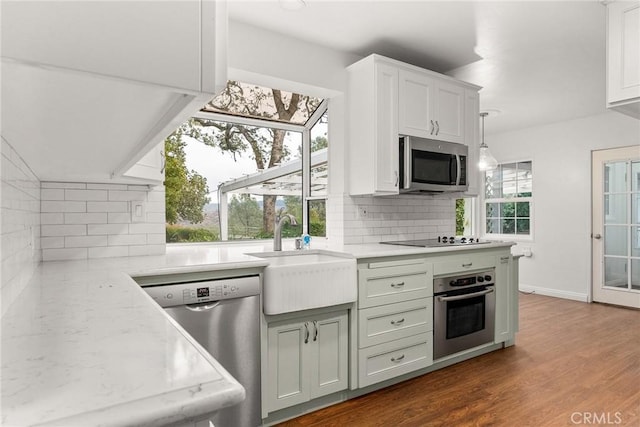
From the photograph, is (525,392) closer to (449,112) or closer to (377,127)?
(377,127)

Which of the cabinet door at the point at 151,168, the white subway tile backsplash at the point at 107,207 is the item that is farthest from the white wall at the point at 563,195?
the white subway tile backsplash at the point at 107,207

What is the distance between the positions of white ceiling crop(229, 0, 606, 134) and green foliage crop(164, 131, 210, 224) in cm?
105

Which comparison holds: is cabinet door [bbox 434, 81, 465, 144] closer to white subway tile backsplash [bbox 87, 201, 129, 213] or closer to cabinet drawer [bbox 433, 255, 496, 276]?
cabinet drawer [bbox 433, 255, 496, 276]

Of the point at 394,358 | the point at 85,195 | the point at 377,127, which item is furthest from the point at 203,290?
the point at 377,127

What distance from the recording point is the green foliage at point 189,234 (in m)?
2.91

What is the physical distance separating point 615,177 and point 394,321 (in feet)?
13.3

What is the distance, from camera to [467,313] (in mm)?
3035

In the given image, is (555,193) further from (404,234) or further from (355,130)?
(355,130)

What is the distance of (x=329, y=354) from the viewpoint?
2.36 m

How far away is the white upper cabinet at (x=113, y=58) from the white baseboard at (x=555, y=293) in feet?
19.2

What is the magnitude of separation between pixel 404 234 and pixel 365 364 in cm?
144

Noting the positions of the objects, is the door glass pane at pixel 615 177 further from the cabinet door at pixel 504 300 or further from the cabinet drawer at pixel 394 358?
the cabinet drawer at pixel 394 358

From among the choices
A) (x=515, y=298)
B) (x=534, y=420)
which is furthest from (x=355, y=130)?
(x=534, y=420)

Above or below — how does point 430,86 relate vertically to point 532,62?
below
